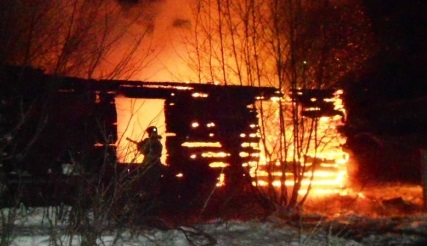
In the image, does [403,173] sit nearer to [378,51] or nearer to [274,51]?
[378,51]

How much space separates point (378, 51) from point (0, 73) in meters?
10.3

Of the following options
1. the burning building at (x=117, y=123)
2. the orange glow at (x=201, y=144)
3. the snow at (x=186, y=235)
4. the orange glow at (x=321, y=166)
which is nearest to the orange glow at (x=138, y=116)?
the burning building at (x=117, y=123)

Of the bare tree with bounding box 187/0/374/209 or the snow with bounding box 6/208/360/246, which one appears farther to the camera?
the bare tree with bounding box 187/0/374/209

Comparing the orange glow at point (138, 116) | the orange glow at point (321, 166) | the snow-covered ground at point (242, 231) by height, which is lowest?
the snow-covered ground at point (242, 231)

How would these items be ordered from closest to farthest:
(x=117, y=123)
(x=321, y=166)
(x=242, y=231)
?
(x=242, y=231)
(x=117, y=123)
(x=321, y=166)

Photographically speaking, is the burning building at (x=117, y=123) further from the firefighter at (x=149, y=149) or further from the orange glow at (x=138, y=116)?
the firefighter at (x=149, y=149)

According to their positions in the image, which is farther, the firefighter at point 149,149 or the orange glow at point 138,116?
the orange glow at point 138,116

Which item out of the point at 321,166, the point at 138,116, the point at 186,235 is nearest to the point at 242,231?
the point at 186,235

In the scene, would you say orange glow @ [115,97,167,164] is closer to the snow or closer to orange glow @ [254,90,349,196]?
the snow

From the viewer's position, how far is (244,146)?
43.1ft

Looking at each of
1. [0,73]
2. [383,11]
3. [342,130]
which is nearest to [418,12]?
[383,11]

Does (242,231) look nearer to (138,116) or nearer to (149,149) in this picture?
(149,149)

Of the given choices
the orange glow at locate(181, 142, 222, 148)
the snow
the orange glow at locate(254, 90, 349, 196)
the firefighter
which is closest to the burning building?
the orange glow at locate(181, 142, 222, 148)

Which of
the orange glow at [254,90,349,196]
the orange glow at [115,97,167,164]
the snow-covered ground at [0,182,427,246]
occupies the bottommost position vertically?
the snow-covered ground at [0,182,427,246]
